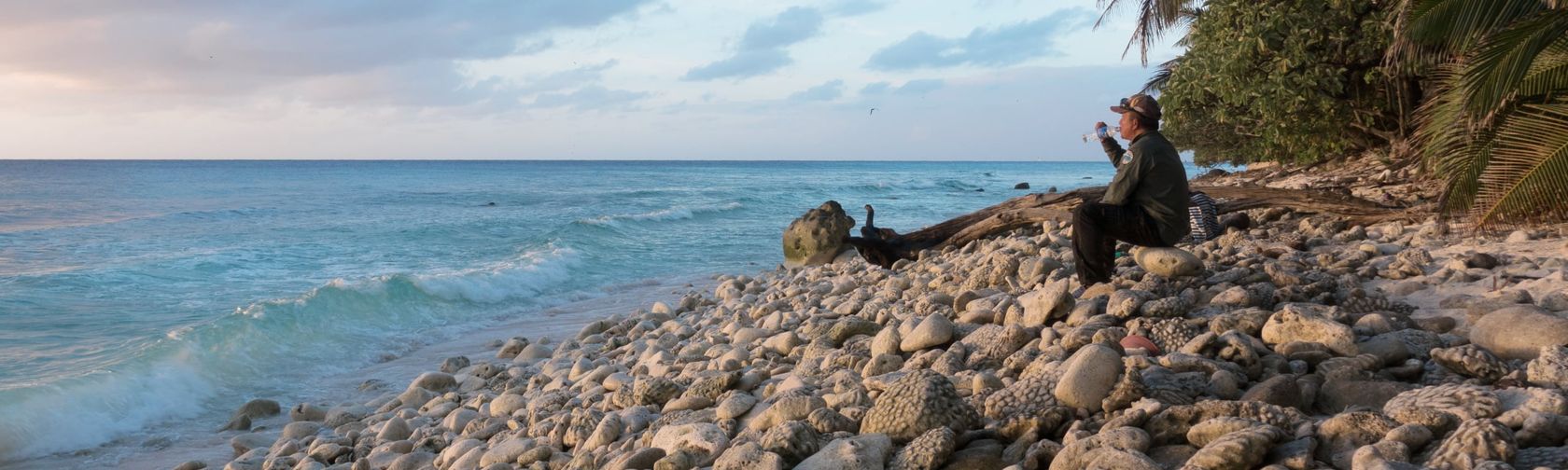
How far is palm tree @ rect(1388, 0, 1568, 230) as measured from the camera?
6371 mm

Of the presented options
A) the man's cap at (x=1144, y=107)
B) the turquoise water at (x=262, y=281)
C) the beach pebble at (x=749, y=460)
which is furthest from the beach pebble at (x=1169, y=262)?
the turquoise water at (x=262, y=281)

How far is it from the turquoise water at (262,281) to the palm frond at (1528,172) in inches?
351

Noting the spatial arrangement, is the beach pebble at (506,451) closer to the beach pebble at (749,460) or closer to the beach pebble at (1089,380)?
the beach pebble at (749,460)

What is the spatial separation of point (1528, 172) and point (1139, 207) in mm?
2622

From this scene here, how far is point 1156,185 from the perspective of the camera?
5887mm

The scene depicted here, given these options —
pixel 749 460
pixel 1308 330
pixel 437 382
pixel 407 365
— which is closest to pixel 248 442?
pixel 437 382

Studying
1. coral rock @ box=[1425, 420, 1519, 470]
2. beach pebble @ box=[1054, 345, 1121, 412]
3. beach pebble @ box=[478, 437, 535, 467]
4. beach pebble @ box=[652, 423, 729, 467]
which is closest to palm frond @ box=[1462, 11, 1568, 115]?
beach pebble @ box=[1054, 345, 1121, 412]

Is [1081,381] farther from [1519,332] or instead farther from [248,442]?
[248,442]

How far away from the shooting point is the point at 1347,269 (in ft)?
20.3

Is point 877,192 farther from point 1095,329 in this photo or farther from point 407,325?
point 1095,329

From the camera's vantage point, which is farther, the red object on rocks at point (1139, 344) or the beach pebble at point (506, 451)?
the beach pebble at point (506, 451)

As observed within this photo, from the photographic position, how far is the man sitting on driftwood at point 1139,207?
586 cm

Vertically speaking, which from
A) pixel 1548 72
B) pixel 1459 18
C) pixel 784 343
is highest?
pixel 1459 18

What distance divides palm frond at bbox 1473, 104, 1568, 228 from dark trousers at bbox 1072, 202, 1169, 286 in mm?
2426
